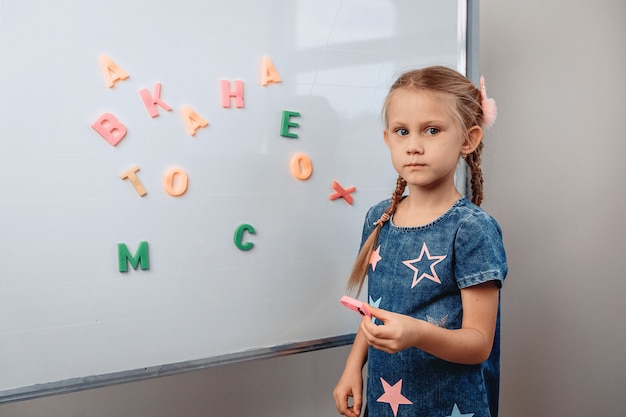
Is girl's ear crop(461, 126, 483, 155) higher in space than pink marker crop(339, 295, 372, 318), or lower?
higher

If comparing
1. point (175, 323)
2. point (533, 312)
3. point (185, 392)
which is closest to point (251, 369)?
point (185, 392)

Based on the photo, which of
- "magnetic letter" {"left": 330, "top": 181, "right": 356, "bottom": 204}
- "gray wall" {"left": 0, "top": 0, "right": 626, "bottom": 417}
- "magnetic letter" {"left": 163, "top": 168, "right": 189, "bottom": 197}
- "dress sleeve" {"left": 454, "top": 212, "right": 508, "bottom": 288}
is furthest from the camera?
"gray wall" {"left": 0, "top": 0, "right": 626, "bottom": 417}

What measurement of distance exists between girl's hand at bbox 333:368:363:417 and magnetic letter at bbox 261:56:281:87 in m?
0.48

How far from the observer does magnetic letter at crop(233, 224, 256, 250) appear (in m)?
0.99

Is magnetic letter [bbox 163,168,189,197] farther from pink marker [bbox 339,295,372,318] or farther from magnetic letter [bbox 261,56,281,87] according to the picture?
pink marker [bbox 339,295,372,318]

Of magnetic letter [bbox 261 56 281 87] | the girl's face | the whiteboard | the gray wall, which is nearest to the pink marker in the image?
the girl's face

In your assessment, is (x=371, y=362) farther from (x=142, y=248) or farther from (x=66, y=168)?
(x=66, y=168)

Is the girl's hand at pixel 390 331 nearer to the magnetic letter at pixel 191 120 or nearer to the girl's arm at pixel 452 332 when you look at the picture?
the girl's arm at pixel 452 332

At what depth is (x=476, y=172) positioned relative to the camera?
982 mm

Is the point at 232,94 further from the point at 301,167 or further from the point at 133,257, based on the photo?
the point at 133,257

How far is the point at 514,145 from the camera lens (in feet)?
4.72

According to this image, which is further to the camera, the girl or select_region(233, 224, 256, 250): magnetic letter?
select_region(233, 224, 256, 250): magnetic letter

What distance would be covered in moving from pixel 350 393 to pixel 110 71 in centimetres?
60

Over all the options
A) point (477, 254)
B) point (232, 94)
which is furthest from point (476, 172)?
point (232, 94)
